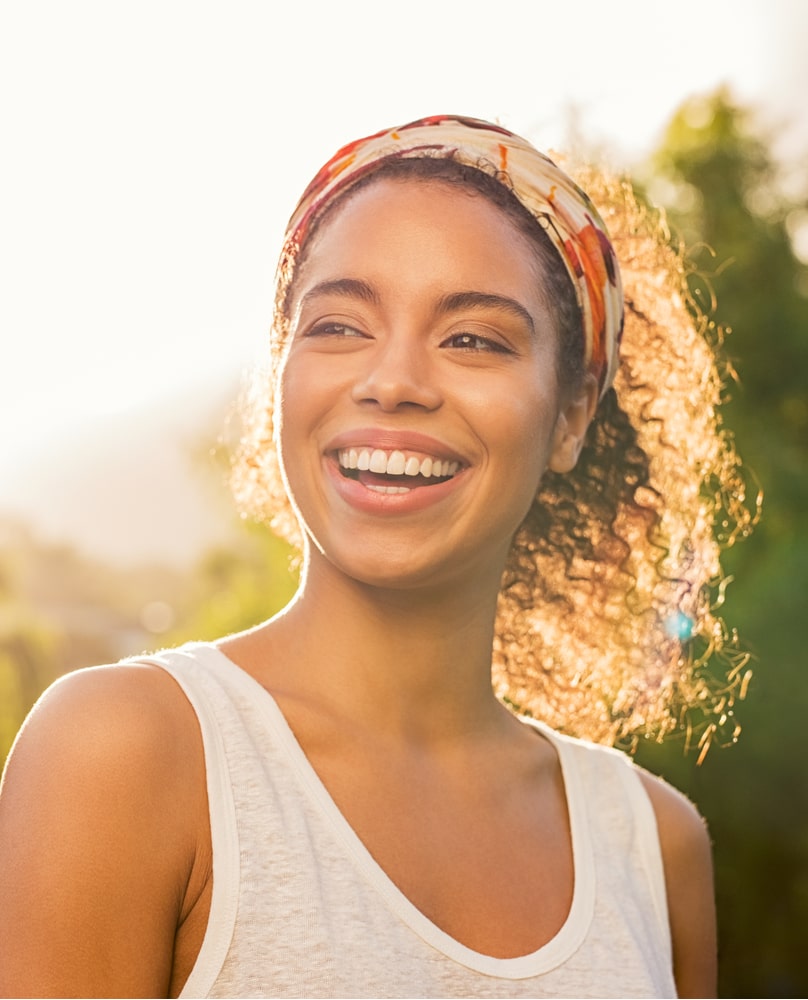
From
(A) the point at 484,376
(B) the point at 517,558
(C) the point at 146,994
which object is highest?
(A) the point at 484,376

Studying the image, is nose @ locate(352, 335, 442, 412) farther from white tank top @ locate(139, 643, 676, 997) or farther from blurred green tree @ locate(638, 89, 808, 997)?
blurred green tree @ locate(638, 89, 808, 997)

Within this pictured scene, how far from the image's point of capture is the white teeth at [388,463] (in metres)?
2.41

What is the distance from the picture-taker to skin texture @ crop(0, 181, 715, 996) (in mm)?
2363

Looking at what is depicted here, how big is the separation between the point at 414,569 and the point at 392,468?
19 centimetres

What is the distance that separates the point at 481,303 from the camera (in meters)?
2.51

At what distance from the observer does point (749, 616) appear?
10.2 metres

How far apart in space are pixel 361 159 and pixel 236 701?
113 cm

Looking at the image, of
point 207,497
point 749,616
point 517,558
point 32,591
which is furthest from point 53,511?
point 517,558

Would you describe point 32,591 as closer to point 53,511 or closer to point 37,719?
point 53,511

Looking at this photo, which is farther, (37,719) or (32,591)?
(32,591)

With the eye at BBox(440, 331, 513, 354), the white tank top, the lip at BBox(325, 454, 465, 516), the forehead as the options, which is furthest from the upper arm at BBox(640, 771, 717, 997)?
the forehead

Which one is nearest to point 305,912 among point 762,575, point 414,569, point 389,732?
point 389,732

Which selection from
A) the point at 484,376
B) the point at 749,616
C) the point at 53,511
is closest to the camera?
the point at 484,376

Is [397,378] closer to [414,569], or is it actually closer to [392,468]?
[392,468]
